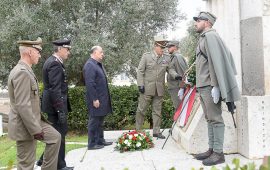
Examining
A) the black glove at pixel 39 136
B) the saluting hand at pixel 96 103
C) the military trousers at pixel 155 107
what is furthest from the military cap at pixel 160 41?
the black glove at pixel 39 136

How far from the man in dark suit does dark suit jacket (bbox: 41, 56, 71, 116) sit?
5.18 ft

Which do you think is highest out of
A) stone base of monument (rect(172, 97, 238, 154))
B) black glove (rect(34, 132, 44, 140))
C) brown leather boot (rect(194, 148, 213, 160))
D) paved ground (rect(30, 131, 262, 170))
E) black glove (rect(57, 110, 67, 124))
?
black glove (rect(57, 110, 67, 124))

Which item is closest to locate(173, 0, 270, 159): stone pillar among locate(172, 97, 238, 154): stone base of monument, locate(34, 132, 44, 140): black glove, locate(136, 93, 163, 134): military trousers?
locate(172, 97, 238, 154): stone base of monument

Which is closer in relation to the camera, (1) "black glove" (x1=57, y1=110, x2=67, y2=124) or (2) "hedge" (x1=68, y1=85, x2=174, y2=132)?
(1) "black glove" (x1=57, y1=110, x2=67, y2=124)

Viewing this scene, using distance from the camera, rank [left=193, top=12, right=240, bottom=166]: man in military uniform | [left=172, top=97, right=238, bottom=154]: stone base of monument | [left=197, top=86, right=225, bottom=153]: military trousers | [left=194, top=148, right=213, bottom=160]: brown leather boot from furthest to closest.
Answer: [left=172, top=97, right=238, bottom=154]: stone base of monument < [left=194, top=148, right=213, bottom=160]: brown leather boot < [left=197, top=86, right=225, bottom=153]: military trousers < [left=193, top=12, right=240, bottom=166]: man in military uniform

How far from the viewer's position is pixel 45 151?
15.9 feet

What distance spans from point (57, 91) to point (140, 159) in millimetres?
1724

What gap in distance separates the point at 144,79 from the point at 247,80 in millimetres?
2668

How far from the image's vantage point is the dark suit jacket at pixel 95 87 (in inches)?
292

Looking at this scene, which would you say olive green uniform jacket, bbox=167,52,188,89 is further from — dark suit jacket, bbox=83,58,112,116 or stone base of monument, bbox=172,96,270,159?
stone base of monument, bbox=172,96,270,159

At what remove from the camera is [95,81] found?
7.51 m

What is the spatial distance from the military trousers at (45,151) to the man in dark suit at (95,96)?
99.7 inches

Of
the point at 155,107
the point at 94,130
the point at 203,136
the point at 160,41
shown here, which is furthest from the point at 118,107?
the point at 203,136

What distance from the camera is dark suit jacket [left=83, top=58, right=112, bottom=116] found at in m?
7.41
